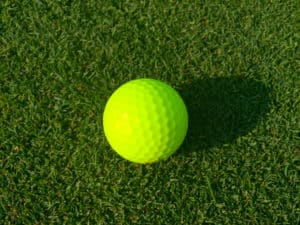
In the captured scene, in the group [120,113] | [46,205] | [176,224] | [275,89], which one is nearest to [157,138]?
[120,113]

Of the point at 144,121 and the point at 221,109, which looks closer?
the point at 144,121

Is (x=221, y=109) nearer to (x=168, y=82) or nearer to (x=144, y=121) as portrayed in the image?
(x=168, y=82)

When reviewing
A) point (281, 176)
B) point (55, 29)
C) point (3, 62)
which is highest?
point (55, 29)

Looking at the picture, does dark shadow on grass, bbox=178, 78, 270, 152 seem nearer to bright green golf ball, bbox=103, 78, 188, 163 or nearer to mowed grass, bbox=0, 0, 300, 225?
mowed grass, bbox=0, 0, 300, 225

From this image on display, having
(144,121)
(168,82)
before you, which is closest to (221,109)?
(168,82)

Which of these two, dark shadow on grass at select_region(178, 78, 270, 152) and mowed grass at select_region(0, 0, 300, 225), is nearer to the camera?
mowed grass at select_region(0, 0, 300, 225)

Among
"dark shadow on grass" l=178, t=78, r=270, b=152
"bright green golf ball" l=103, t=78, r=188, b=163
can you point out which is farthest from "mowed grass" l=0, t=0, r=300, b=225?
"bright green golf ball" l=103, t=78, r=188, b=163

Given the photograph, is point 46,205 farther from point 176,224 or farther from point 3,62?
point 3,62
